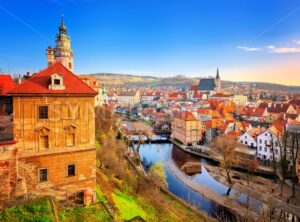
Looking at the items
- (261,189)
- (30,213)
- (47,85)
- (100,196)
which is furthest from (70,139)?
(261,189)

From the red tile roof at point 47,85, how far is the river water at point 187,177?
14824mm

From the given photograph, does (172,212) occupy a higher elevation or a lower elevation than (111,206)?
lower

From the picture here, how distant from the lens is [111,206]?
15945mm

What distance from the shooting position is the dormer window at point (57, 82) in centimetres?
1468

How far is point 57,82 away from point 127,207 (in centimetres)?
982

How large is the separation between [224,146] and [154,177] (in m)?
11.9

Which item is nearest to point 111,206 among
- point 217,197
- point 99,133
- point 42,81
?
point 42,81

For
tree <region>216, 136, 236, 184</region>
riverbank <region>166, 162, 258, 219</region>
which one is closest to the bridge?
tree <region>216, 136, 236, 184</region>

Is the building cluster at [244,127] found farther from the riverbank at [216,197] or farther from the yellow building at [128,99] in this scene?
the yellow building at [128,99]

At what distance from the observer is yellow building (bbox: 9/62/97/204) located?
14.2 metres

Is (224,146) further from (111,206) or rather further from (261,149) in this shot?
(111,206)

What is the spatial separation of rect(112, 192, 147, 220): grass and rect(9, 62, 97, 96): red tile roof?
7.92 meters

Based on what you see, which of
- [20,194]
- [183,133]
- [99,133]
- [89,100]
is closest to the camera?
[20,194]

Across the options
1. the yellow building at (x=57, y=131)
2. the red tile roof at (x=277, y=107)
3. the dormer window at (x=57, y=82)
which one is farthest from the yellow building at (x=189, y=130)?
the dormer window at (x=57, y=82)
